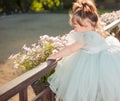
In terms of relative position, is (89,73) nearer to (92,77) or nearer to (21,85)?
(92,77)

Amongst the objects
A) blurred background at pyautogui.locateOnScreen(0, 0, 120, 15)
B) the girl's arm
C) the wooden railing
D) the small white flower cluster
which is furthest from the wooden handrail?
blurred background at pyautogui.locateOnScreen(0, 0, 120, 15)

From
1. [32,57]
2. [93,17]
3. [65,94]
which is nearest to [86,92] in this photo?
[65,94]

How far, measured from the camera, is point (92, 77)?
264cm

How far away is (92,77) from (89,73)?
1.4 inches

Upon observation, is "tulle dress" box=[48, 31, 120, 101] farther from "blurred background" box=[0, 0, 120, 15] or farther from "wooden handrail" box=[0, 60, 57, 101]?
"blurred background" box=[0, 0, 120, 15]

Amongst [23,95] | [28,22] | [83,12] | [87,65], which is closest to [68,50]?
[87,65]

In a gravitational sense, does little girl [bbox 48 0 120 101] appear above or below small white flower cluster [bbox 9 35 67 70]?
above

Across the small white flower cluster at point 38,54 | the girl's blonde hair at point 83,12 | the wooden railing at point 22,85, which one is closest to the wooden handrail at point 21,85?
the wooden railing at point 22,85

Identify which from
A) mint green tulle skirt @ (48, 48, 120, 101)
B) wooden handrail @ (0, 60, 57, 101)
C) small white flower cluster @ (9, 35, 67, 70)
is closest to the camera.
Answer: wooden handrail @ (0, 60, 57, 101)

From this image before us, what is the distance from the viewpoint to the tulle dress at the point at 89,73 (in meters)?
2.65

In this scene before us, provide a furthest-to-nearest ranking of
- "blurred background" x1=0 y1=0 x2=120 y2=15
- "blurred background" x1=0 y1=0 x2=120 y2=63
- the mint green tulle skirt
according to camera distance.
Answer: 1. "blurred background" x1=0 y1=0 x2=120 y2=15
2. "blurred background" x1=0 y1=0 x2=120 y2=63
3. the mint green tulle skirt

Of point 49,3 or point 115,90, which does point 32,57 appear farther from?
point 49,3

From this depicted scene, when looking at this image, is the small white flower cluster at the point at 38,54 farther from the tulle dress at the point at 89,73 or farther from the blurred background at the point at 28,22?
the blurred background at the point at 28,22

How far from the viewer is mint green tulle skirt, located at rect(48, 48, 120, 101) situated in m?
2.65
